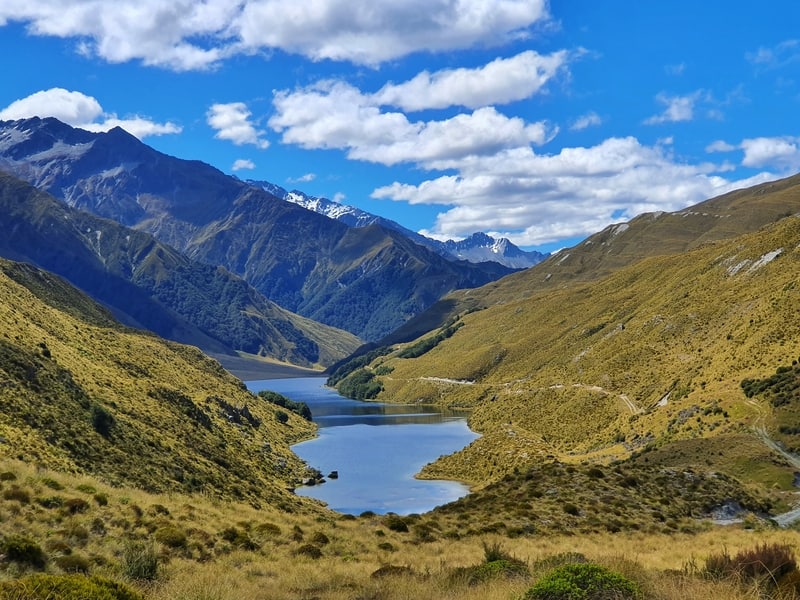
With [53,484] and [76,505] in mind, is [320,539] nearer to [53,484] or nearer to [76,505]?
[76,505]

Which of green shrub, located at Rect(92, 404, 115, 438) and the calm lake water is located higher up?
green shrub, located at Rect(92, 404, 115, 438)

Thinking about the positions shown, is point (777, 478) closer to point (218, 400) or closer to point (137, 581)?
point (137, 581)

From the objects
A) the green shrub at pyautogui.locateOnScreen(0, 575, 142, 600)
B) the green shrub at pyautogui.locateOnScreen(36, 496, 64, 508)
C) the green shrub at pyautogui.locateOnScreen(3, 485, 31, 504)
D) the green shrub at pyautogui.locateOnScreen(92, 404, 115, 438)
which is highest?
the green shrub at pyautogui.locateOnScreen(92, 404, 115, 438)

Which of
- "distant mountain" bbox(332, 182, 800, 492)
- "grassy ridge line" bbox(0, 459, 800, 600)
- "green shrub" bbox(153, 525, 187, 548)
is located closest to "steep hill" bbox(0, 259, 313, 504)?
"grassy ridge line" bbox(0, 459, 800, 600)

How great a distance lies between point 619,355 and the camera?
470 ft

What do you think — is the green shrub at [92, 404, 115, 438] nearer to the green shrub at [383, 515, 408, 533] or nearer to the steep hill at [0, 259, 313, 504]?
the steep hill at [0, 259, 313, 504]

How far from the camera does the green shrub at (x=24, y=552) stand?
1714cm

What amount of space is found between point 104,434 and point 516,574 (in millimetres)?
47641

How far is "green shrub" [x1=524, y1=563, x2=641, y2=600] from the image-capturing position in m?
12.7

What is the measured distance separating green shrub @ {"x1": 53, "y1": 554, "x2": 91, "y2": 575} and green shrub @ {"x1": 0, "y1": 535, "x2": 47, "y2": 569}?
16.5 inches

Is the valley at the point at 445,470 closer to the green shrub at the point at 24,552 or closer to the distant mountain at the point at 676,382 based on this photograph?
the green shrub at the point at 24,552

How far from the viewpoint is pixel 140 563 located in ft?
59.8

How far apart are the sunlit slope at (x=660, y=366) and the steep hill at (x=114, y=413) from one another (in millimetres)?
39854

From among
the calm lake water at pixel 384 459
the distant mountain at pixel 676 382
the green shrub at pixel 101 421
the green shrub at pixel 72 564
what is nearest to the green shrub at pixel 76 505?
the green shrub at pixel 72 564
